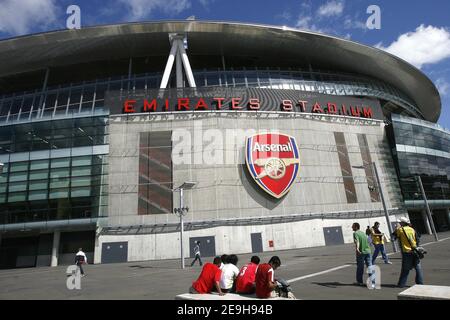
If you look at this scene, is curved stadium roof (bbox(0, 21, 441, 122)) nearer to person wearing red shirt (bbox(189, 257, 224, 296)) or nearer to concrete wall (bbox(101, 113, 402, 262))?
concrete wall (bbox(101, 113, 402, 262))

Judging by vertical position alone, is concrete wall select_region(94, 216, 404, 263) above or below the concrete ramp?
above

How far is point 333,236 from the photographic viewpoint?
32.2m

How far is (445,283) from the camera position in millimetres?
8273

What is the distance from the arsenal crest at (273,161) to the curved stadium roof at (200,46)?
616 inches

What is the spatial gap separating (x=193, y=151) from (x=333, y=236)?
18.4 meters

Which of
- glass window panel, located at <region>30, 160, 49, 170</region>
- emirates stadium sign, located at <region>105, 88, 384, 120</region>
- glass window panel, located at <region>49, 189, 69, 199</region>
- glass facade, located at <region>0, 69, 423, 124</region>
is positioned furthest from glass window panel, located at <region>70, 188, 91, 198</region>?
glass facade, located at <region>0, 69, 423, 124</region>

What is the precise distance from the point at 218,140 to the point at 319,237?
1560cm

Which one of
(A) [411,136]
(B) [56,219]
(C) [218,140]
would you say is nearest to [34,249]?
(B) [56,219]

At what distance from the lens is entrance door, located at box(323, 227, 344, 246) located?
31984 mm

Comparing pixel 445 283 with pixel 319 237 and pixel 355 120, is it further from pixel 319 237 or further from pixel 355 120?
pixel 355 120

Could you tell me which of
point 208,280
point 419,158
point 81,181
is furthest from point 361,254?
point 419,158

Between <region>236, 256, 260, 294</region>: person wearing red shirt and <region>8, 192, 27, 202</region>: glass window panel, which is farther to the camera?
<region>8, 192, 27, 202</region>: glass window panel

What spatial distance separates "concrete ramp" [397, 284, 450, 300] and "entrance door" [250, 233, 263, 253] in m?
25.9
